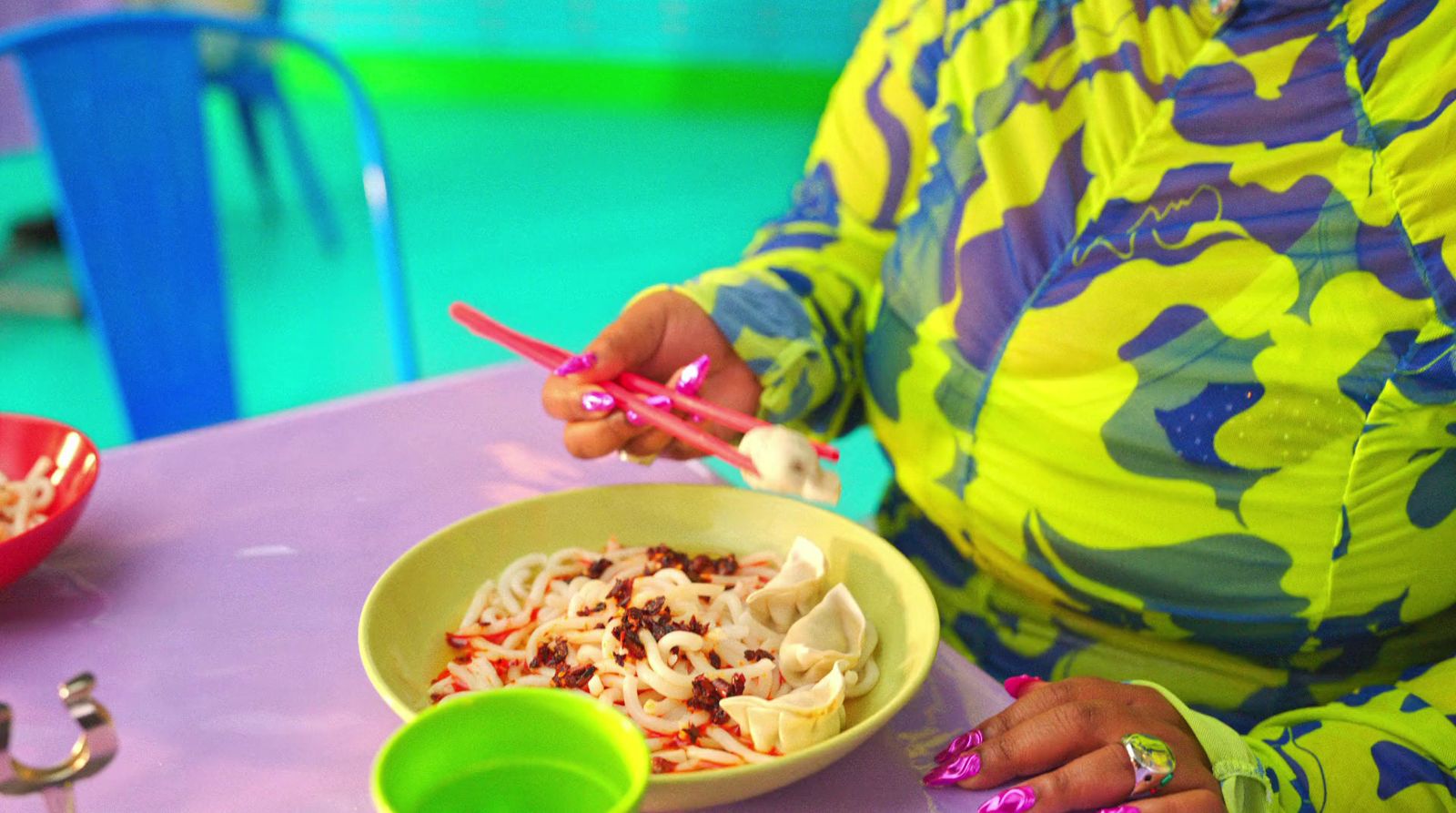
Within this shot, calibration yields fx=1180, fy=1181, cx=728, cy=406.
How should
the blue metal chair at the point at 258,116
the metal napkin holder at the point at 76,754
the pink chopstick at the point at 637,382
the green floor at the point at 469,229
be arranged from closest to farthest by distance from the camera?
the metal napkin holder at the point at 76,754, the pink chopstick at the point at 637,382, the green floor at the point at 469,229, the blue metal chair at the point at 258,116

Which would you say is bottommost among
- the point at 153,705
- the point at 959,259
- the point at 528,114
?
the point at 528,114

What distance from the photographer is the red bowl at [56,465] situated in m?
0.77

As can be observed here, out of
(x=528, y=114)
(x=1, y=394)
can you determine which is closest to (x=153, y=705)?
(x=1, y=394)

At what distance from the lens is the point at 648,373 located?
0.98m

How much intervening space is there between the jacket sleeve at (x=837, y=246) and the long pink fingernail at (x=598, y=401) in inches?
6.1

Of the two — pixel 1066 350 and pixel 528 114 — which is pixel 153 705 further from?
pixel 528 114

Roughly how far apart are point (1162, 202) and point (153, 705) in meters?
0.77

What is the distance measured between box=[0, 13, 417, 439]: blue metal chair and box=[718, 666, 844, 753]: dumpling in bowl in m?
0.98

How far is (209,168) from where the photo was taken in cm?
138

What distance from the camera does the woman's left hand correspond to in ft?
2.06

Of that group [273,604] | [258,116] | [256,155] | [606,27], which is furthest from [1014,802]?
[606,27]

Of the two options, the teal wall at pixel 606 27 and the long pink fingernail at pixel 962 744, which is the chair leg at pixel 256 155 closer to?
the teal wall at pixel 606 27

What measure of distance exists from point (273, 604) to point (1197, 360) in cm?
68

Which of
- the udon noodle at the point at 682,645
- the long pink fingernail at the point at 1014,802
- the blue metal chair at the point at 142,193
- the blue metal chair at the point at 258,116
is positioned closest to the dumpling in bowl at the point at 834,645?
the udon noodle at the point at 682,645
